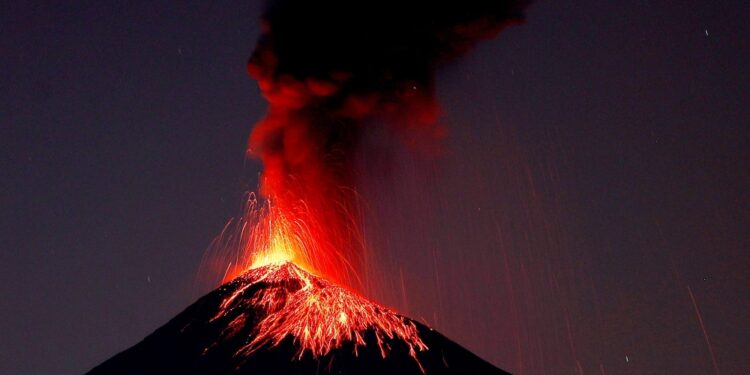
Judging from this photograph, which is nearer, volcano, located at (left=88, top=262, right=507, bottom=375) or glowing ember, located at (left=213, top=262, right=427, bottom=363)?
volcano, located at (left=88, top=262, right=507, bottom=375)

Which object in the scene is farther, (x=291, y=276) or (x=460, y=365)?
(x=291, y=276)

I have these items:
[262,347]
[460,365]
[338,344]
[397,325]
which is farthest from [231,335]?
[460,365]

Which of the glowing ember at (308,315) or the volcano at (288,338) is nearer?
the volcano at (288,338)

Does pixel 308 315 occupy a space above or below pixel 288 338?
above

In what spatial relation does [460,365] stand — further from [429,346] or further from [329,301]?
[329,301]
